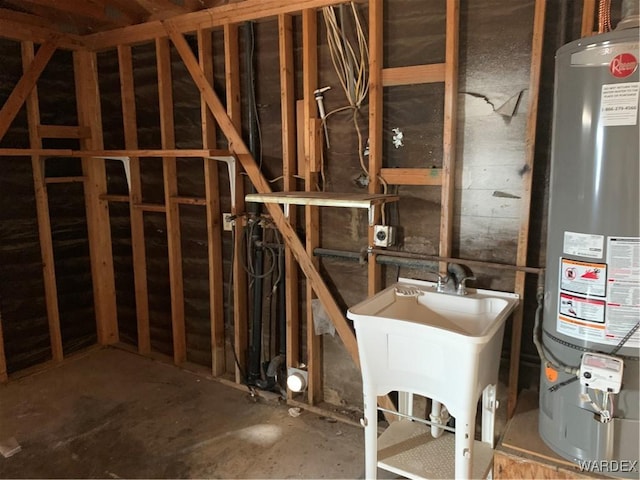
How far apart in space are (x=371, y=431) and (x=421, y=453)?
0.29 m

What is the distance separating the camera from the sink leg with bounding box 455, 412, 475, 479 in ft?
5.71

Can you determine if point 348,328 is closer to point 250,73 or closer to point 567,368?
point 567,368

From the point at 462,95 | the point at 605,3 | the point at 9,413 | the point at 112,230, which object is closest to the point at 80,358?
the point at 9,413

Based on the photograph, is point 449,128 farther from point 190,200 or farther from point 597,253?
point 190,200

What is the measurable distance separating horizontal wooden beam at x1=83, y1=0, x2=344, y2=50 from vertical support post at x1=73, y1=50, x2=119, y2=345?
225 mm

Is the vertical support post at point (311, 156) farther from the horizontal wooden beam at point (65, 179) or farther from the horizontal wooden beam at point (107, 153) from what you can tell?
the horizontal wooden beam at point (65, 179)

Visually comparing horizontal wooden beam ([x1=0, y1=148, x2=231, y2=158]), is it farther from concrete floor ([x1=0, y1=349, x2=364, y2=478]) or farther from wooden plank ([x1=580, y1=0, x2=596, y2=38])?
wooden plank ([x1=580, y1=0, x2=596, y2=38])

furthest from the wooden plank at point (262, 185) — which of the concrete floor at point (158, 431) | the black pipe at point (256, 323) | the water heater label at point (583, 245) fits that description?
the water heater label at point (583, 245)

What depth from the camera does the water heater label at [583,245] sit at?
1.53 meters

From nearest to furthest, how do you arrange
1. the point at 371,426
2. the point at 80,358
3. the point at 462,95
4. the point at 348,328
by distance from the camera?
the point at 371,426 < the point at 462,95 < the point at 348,328 < the point at 80,358

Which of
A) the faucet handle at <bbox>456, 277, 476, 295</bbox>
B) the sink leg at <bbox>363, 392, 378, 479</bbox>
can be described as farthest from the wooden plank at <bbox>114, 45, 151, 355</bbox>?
the faucet handle at <bbox>456, 277, 476, 295</bbox>

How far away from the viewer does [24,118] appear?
3.15m

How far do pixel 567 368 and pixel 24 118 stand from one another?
11.1 feet

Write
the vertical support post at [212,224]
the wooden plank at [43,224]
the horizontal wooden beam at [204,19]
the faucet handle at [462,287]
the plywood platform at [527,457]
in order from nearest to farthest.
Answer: the plywood platform at [527,457] → the faucet handle at [462,287] → the horizontal wooden beam at [204,19] → the vertical support post at [212,224] → the wooden plank at [43,224]
